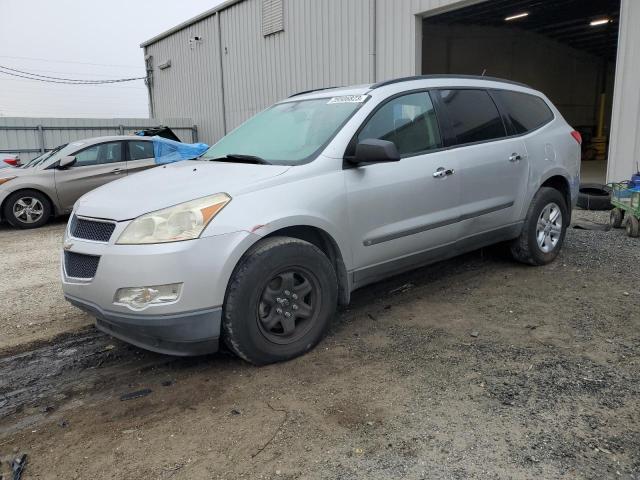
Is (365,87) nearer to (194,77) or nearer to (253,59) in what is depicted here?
(253,59)

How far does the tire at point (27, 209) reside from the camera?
918 cm

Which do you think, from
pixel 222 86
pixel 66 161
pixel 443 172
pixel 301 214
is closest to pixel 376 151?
pixel 301 214

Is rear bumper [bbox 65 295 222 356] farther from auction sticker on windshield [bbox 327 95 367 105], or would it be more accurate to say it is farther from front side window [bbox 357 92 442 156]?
auction sticker on windshield [bbox 327 95 367 105]

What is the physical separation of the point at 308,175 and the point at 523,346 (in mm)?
1882

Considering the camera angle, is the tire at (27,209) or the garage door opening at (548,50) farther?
the garage door opening at (548,50)

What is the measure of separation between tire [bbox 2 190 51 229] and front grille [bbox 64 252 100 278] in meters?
6.80

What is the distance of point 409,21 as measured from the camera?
36.3 feet

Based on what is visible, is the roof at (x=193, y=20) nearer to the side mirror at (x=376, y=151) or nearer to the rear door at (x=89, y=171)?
the rear door at (x=89, y=171)

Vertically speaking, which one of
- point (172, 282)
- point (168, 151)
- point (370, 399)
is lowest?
point (370, 399)

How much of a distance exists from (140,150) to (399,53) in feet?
19.2

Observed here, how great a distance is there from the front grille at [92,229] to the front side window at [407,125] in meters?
1.83

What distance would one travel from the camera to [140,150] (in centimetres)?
1041

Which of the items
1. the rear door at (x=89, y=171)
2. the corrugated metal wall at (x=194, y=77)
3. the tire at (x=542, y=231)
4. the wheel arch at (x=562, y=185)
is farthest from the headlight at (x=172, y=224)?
the corrugated metal wall at (x=194, y=77)

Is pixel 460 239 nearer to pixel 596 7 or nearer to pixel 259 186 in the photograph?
pixel 259 186
